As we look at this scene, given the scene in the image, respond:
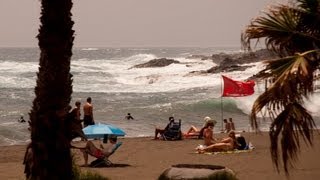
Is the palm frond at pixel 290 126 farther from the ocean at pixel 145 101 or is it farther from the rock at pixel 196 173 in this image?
the rock at pixel 196 173

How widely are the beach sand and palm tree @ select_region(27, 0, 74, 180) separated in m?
3.68

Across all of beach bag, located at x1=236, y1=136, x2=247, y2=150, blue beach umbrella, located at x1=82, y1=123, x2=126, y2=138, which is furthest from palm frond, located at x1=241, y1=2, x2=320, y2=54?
beach bag, located at x1=236, y1=136, x2=247, y2=150

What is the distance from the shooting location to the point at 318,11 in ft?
23.8

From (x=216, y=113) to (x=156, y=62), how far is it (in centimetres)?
5794

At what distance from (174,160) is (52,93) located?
6.99 metres

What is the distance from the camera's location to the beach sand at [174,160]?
12398 mm

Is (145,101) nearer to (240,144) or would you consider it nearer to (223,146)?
(240,144)

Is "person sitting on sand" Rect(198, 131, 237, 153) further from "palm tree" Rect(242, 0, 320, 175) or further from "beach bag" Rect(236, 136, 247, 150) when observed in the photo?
"palm tree" Rect(242, 0, 320, 175)

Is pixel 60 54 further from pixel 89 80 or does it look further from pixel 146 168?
pixel 89 80

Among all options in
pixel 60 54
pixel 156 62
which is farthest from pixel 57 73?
pixel 156 62

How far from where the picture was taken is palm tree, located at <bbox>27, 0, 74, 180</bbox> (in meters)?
8.49

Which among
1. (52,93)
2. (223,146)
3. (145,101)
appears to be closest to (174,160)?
(223,146)

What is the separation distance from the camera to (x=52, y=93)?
Result: 8508 millimetres

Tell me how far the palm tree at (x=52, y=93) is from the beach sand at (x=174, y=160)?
145 inches
